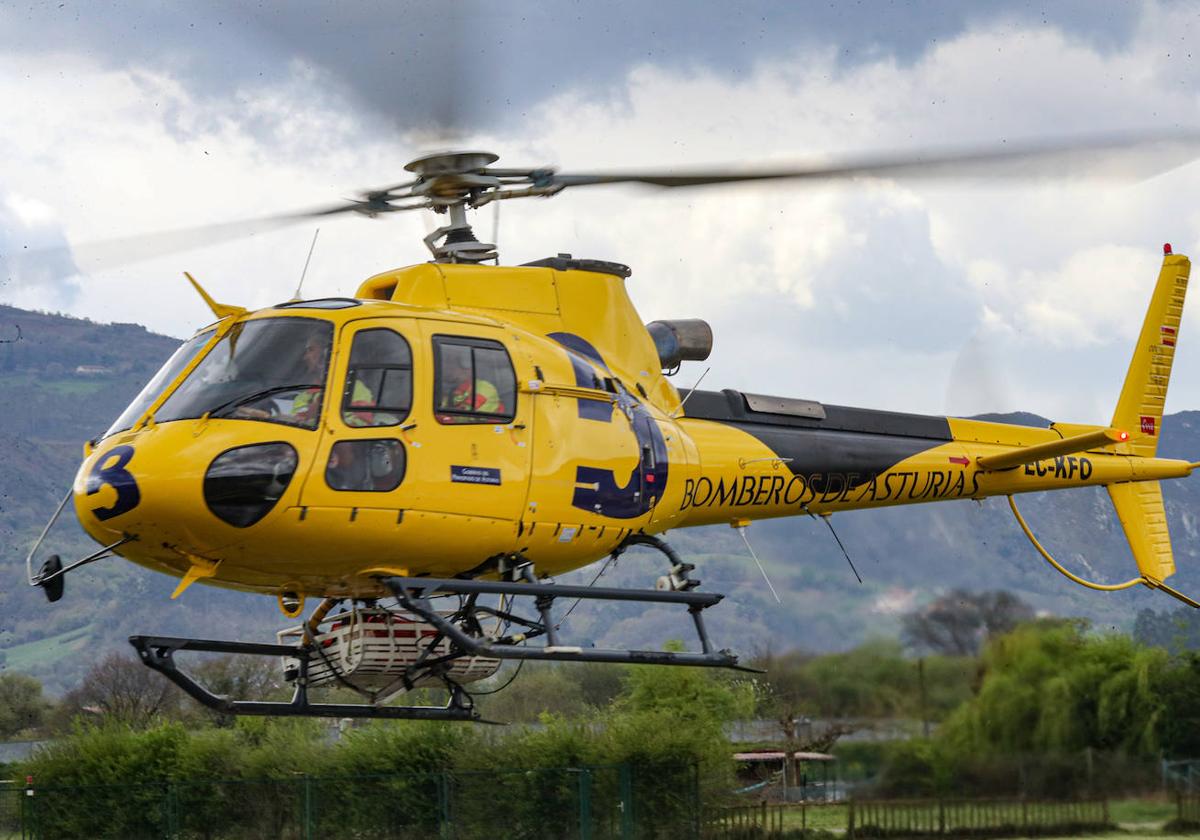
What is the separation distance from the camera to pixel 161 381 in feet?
38.3

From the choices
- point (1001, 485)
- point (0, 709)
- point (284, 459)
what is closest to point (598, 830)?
point (1001, 485)

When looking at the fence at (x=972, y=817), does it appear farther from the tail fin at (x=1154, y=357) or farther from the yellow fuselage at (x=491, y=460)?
the tail fin at (x=1154, y=357)

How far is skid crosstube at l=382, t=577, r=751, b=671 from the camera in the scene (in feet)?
37.7

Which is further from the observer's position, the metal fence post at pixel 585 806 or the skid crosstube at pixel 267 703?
→ the metal fence post at pixel 585 806

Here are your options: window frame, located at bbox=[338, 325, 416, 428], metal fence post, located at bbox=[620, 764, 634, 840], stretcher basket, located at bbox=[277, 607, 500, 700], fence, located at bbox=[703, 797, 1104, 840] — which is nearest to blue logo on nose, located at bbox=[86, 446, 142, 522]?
window frame, located at bbox=[338, 325, 416, 428]

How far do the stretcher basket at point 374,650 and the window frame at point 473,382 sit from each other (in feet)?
5.45

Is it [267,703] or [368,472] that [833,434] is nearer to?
[368,472]

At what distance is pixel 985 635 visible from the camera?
15.1 m

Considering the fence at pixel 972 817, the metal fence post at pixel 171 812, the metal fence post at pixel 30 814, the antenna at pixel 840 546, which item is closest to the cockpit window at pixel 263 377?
the antenna at pixel 840 546

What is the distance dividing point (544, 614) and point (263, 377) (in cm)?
265

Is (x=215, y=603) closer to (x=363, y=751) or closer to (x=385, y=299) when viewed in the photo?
(x=363, y=751)

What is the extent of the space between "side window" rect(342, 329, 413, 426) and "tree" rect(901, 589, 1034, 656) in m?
5.98

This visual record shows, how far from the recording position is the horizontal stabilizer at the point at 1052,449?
1472 centimetres

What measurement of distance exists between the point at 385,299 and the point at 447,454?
2256 millimetres
